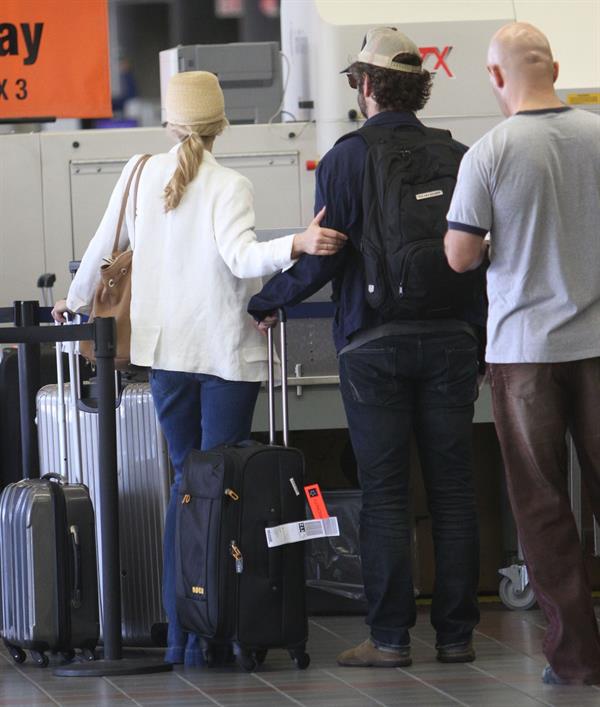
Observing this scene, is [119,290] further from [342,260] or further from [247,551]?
[247,551]

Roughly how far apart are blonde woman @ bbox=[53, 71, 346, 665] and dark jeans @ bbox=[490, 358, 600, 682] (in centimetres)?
A: 69

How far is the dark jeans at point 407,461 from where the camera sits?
3289mm

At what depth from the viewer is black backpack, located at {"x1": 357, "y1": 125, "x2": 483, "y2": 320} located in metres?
3.20

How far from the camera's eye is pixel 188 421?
3.53m

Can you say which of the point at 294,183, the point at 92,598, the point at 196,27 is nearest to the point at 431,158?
the point at 92,598

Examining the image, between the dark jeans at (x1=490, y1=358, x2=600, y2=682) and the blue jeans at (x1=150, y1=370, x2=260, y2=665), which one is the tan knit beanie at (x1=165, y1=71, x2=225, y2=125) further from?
the dark jeans at (x1=490, y1=358, x2=600, y2=682)

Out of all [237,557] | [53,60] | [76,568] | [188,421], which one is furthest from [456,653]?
[53,60]

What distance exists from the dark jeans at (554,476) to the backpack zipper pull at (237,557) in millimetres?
667

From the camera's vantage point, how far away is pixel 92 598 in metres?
3.66

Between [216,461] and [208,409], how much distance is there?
6.2 inches

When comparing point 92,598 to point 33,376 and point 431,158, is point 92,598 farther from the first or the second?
point 431,158

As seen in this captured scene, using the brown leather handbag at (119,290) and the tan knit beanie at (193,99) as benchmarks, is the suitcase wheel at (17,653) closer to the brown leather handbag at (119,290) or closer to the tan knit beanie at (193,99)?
the brown leather handbag at (119,290)

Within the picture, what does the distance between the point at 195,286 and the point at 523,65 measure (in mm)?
957

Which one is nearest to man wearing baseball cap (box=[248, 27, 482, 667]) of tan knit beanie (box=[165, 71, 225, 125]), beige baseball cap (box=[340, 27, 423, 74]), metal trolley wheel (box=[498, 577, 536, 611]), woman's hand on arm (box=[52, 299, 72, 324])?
beige baseball cap (box=[340, 27, 423, 74])
